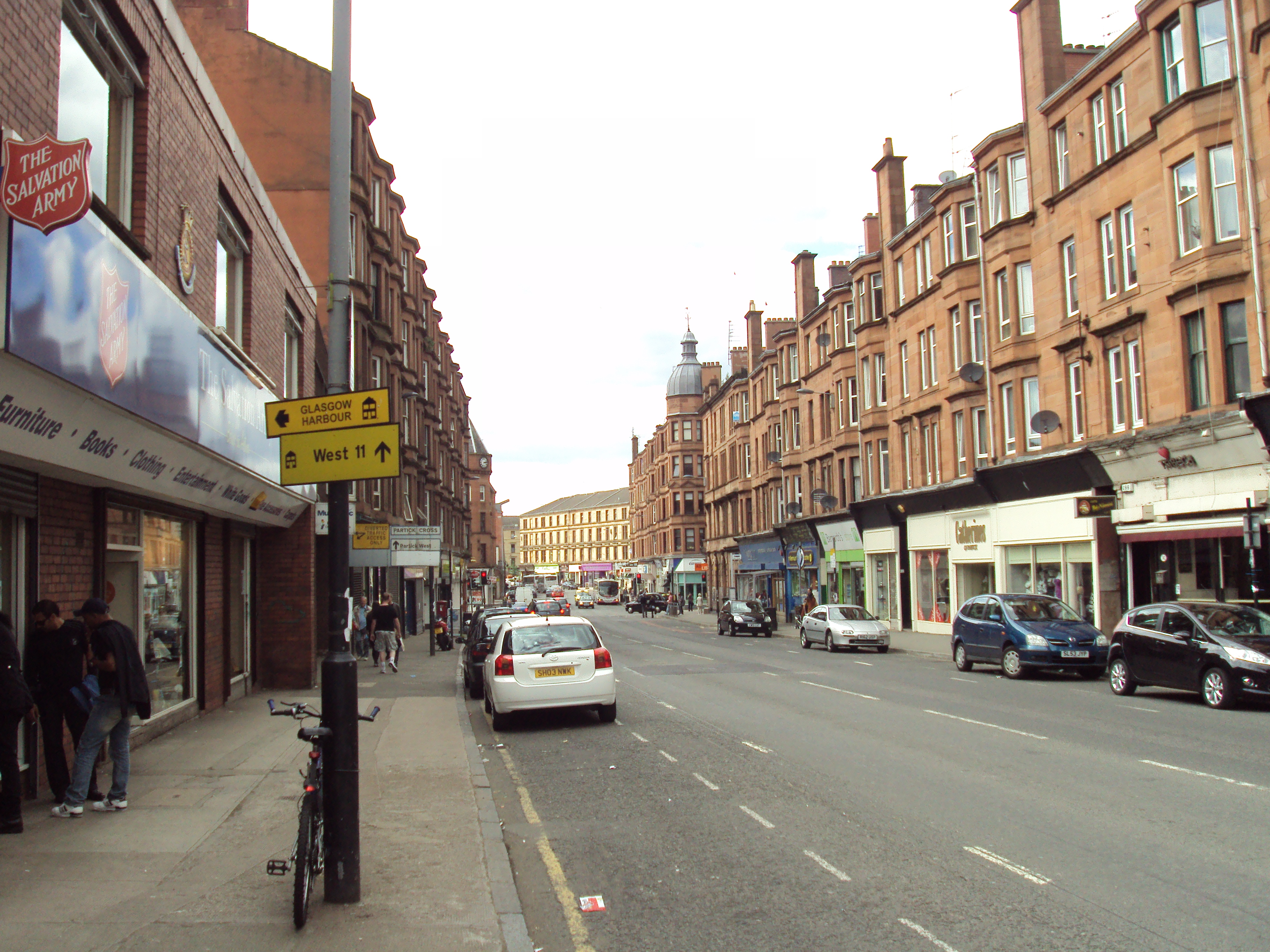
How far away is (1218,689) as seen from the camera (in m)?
14.5

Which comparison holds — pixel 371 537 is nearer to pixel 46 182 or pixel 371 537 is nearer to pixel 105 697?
pixel 105 697

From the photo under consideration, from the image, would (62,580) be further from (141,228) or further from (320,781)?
(320,781)

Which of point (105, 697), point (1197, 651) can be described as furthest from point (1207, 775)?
point (105, 697)

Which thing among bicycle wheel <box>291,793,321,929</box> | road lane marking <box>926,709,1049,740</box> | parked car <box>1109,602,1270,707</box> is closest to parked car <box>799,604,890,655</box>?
parked car <box>1109,602,1270,707</box>

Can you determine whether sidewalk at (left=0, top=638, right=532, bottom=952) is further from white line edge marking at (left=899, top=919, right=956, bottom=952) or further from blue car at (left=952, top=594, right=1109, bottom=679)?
blue car at (left=952, top=594, right=1109, bottom=679)

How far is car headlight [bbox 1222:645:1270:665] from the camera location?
45.5ft

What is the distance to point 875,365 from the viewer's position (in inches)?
1601

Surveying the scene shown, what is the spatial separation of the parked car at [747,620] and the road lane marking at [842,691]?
67.1 ft

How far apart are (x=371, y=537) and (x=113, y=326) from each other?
1802 centimetres

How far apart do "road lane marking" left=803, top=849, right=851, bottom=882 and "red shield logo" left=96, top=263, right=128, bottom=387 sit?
6237mm

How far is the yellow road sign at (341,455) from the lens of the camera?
650cm

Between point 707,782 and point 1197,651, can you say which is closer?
point 707,782

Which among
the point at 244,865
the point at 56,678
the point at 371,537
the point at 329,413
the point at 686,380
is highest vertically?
the point at 686,380

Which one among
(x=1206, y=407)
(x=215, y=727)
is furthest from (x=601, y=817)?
(x=1206, y=407)
